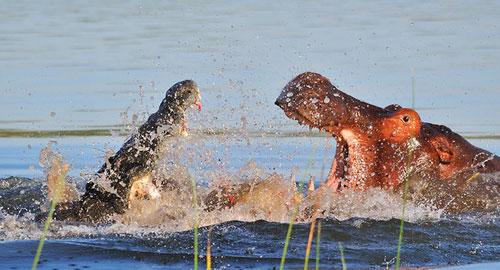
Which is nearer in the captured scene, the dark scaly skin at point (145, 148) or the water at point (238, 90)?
the water at point (238, 90)

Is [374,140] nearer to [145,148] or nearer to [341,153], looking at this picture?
[341,153]

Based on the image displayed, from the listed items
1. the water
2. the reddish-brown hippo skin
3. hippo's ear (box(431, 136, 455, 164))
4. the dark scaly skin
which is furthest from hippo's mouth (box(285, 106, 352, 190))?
the dark scaly skin

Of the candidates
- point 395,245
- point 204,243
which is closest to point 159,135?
point 204,243

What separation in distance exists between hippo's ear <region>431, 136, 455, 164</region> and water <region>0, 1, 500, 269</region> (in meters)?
0.33

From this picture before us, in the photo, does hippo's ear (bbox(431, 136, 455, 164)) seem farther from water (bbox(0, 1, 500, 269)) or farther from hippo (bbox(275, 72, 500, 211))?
water (bbox(0, 1, 500, 269))

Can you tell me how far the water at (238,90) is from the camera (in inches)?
211

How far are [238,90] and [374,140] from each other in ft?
8.37

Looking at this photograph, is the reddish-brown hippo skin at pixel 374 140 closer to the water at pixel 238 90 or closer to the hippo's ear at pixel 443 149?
the hippo's ear at pixel 443 149

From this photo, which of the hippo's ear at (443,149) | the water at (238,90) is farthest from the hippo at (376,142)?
the water at (238,90)

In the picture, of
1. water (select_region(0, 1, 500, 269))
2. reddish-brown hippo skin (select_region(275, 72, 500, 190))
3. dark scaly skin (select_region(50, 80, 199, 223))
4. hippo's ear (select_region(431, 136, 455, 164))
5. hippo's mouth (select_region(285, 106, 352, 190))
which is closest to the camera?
water (select_region(0, 1, 500, 269))

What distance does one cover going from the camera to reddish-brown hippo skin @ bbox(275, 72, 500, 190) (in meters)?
5.81

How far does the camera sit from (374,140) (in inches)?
238

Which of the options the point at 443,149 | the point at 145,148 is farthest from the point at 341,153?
the point at 145,148

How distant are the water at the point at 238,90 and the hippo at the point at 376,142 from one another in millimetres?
188
